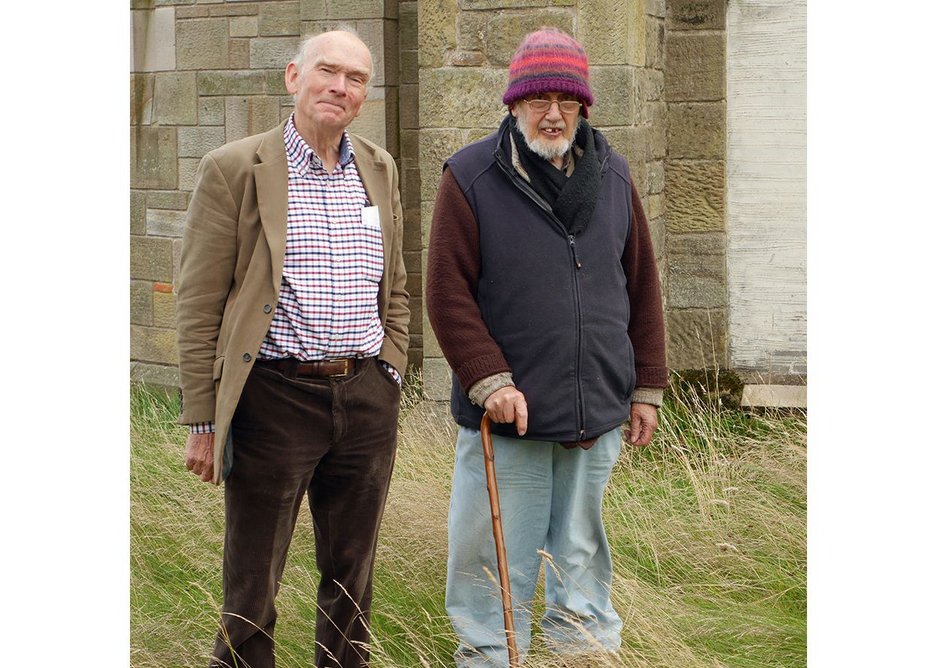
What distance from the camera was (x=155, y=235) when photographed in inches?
340

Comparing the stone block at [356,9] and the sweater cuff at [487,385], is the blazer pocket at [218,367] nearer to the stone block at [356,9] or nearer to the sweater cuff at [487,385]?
the sweater cuff at [487,385]

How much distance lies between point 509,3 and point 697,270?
1916 mm

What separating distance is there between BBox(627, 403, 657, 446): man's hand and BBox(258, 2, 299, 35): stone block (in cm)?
466

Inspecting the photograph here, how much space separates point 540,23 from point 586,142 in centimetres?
261

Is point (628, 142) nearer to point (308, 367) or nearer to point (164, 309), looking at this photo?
point (308, 367)

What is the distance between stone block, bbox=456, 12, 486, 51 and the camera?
6238mm

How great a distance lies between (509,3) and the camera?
6.18 m

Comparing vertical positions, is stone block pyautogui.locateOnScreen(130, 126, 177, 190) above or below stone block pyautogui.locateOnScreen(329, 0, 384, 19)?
below

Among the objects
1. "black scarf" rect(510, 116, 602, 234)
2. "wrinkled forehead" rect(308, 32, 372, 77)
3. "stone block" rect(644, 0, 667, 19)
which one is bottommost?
"black scarf" rect(510, 116, 602, 234)

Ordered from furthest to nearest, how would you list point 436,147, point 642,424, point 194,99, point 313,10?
point 194,99
point 313,10
point 436,147
point 642,424

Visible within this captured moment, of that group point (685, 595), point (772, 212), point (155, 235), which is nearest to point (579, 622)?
point (685, 595)

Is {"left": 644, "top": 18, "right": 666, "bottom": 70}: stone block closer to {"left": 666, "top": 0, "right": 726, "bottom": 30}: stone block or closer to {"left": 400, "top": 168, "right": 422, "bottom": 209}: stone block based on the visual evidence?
{"left": 666, "top": 0, "right": 726, "bottom": 30}: stone block

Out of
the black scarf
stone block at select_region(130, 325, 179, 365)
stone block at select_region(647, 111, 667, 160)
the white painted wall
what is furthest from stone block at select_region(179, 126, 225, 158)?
the black scarf

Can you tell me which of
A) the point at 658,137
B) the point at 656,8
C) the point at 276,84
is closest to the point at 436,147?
the point at 658,137
